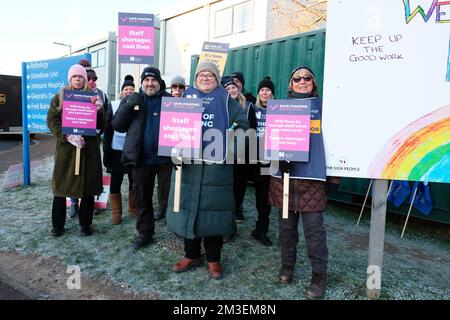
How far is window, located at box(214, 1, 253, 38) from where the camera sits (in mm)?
13711

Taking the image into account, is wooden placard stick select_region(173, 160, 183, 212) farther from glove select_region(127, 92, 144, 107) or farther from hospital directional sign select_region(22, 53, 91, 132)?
hospital directional sign select_region(22, 53, 91, 132)

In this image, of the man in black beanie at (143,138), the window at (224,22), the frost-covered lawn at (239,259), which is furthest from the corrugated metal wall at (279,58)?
the window at (224,22)

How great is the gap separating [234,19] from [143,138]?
1194cm

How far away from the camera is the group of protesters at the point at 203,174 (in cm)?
286

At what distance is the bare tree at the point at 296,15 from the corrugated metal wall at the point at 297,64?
7.32 metres

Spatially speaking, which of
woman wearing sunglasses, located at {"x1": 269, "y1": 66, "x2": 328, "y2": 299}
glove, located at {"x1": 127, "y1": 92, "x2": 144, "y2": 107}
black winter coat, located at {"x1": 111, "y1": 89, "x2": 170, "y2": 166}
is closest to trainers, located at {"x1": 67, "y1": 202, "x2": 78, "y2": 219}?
black winter coat, located at {"x1": 111, "y1": 89, "x2": 170, "y2": 166}

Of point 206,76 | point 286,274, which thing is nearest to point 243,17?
point 206,76

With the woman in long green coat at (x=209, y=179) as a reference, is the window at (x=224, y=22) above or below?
above

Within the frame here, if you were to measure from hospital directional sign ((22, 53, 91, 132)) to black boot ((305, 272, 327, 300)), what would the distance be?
4708mm

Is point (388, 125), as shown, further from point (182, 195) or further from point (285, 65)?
point (285, 65)

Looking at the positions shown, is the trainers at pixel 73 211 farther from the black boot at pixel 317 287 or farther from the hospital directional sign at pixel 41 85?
the black boot at pixel 317 287

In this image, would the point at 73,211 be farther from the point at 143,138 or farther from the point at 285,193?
the point at 285,193
